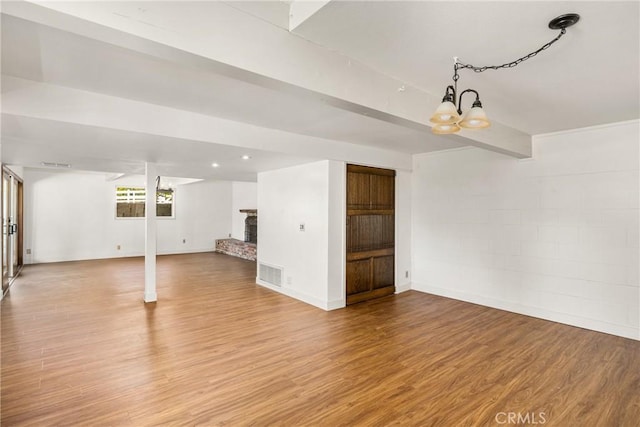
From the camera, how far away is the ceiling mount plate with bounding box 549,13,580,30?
1.65 meters

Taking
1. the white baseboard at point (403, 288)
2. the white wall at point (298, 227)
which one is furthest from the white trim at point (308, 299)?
the white baseboard at point (403, 288)

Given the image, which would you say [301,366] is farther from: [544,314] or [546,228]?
[546,228]

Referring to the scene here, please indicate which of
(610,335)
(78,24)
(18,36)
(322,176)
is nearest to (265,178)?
(322,176)

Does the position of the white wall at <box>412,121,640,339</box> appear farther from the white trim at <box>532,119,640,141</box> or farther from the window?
the window

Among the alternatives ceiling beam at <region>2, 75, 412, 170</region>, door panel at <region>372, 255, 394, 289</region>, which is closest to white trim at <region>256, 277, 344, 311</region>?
door panel at <region>372, 255, 394, 289</region>

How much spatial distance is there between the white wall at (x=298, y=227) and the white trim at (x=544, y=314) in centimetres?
216

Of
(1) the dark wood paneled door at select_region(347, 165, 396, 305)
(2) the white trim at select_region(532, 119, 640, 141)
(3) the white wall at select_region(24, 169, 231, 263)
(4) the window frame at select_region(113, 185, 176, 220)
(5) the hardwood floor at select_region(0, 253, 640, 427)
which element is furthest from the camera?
(4) the window frame at select_region(113, 185, 176, 220)

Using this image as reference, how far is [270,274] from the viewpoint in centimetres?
577

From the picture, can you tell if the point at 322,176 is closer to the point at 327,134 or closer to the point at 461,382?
the point at 327,134

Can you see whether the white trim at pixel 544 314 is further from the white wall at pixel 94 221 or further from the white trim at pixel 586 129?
the white wall at pixel 94 221

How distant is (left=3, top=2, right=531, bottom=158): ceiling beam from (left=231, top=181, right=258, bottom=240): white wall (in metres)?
8.31

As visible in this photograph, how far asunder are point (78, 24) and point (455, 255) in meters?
5.24

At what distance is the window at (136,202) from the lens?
935 cm

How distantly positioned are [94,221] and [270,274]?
20.6 ft
